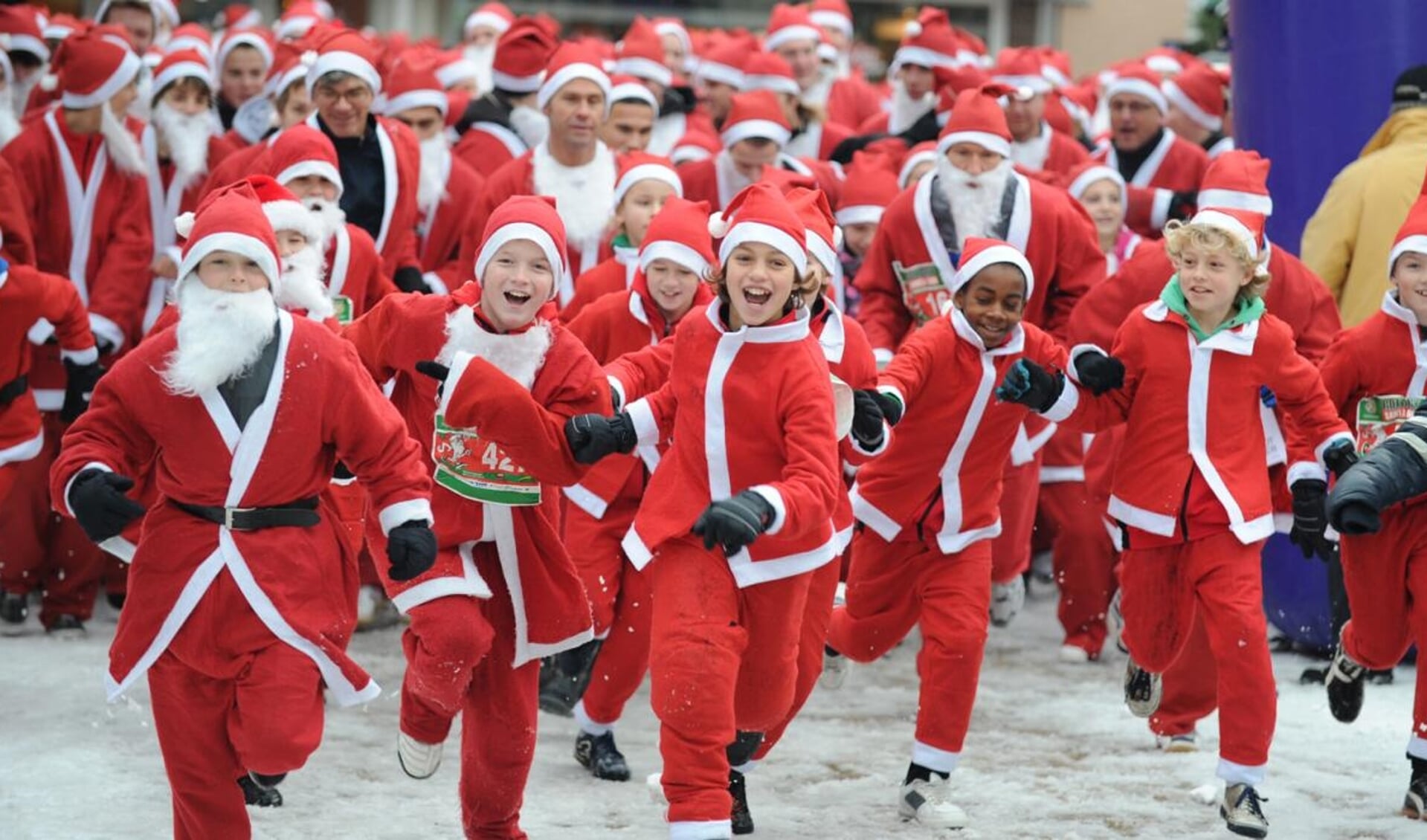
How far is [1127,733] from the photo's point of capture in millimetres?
8219

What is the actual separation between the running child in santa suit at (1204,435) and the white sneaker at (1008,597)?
167 cm

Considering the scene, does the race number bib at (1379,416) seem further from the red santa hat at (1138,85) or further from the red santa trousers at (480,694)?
Answer: the red santa hat at (1138,85)

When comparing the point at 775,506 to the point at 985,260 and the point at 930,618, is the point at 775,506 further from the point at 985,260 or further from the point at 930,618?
the point at 985,260

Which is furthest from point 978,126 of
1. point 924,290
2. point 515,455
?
point 515,455

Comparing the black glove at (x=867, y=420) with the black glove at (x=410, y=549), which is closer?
the black glove at (x=410, y=549)

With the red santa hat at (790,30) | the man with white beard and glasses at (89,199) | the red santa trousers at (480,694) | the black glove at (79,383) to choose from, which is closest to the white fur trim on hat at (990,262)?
the red santa trousers at (480,694)

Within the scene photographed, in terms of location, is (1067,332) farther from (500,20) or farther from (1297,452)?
(500,20)

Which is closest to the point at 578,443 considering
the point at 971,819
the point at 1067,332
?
the point at 971,819

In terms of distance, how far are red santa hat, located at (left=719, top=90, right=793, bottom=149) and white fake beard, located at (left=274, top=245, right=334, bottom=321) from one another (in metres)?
→ 3.27

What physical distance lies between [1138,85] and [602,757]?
595 cm

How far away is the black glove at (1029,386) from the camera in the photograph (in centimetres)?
677

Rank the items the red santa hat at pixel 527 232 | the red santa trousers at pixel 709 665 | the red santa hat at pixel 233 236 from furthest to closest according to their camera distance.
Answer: the red santa hat at pixel 527 232
the red santa trousers at pixel 709 665
the red santa hat at pixel 233 236

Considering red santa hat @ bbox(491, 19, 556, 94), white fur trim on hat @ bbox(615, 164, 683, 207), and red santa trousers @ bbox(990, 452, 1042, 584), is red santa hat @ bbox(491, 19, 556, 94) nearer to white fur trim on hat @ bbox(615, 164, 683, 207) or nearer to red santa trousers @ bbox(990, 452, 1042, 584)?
white fur trim on hat @ bbox(615, 164, 683, 207)

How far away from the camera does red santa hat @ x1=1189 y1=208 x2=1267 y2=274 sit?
7.02m
